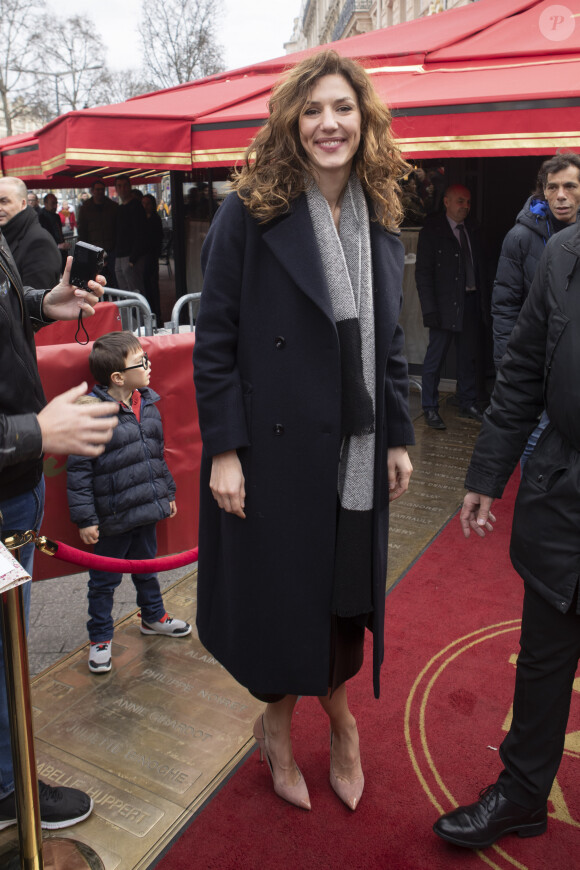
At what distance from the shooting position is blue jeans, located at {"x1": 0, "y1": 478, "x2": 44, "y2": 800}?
2.16 metres

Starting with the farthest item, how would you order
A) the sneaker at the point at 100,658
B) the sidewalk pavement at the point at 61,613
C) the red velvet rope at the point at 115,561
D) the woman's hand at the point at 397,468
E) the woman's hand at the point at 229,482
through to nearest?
the sidewalk pavement at the point at 61,613 → the sneaker at the point at 100,658 → the red velvet rope at the point at 115,561 → the woman's hand at the point at 397,468 → the woman's hand at the point at 229,482

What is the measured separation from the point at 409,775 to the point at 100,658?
1363mm

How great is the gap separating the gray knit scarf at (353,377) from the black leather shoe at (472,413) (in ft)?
16.1

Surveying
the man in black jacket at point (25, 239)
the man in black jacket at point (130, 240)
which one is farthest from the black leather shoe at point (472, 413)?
the man in black jacket at point (130, 240)

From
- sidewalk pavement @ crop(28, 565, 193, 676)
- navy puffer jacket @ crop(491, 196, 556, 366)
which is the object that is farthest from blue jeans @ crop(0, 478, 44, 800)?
navy puffer jacket @ crop(491, 196, 556, 366)

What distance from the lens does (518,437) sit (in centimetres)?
219

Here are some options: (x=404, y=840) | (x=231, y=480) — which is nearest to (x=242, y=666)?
(x=231, y=480)

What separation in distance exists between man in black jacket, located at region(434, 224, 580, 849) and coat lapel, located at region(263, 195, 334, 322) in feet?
1.93

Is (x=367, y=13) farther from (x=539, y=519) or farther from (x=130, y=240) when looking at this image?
(x=539, y=519)

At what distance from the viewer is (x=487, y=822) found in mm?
2240

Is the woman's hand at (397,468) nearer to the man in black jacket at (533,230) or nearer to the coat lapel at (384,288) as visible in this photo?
the coat lapel at (384,288)

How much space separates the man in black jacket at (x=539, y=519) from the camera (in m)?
1.96

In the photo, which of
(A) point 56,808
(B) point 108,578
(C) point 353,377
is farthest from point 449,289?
(A) point 56,808

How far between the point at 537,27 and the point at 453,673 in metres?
5.94
